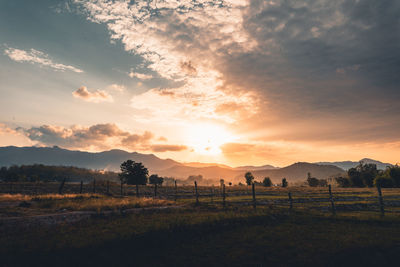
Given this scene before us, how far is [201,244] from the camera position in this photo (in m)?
12.1

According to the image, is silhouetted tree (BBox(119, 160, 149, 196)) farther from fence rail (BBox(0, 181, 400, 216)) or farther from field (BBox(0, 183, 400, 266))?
field (BBox(0, 183, 400, 266))

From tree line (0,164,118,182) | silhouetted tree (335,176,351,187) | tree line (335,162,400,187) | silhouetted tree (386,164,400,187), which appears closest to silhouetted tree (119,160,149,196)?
tree line (0,164,118,182)

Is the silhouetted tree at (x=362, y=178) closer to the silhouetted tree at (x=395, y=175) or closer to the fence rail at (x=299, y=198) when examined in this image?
the silhouetted tree at (x=395, y=175)

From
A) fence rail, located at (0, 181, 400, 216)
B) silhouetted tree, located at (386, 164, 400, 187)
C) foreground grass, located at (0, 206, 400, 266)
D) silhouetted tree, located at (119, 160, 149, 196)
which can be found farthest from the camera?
silhouetted tree, located at (386, 164, 400, 187)

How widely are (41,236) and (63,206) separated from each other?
38.9 ft

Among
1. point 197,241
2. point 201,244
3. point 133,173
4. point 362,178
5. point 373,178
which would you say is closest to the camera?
point 201,244

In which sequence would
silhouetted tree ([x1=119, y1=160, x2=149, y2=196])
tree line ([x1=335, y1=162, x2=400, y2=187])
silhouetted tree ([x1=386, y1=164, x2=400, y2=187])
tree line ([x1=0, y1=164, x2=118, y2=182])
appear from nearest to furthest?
silhouetted tree ([x1=119, y1=160, x2=149, y2=196])
silhouetted tree ([x1=386, y1=164, x2=400, y2=187])
tree line ([x1=335, y1=162, x2=400, y2=187])
tree line ([x1=0, y1=164, x2=118, y2=182])

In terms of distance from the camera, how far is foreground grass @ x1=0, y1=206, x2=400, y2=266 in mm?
9609

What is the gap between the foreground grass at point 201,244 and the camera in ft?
31.5

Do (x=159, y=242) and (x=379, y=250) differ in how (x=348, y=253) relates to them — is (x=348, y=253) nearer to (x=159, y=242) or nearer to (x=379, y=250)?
(x=379, y=250)

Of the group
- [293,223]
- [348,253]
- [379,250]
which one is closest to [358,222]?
[293,223]

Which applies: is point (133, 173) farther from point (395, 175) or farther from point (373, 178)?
point (373, 178)

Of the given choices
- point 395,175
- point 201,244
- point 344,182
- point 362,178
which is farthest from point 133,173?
point 362,178

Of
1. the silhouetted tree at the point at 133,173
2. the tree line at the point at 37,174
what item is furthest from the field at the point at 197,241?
the tree line at the point at 37,174
